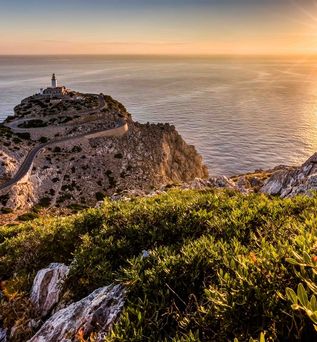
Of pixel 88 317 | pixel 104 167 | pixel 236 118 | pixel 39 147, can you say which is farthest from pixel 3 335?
pixel 236 118

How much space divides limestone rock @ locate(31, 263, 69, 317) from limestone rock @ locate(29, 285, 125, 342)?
4.31 feet

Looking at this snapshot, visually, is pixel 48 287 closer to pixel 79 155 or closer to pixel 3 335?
pixel 3 335

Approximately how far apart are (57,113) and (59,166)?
23374 millimetres

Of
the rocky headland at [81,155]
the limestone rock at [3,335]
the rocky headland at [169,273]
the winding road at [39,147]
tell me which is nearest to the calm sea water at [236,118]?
the rocky headland at [81,155]

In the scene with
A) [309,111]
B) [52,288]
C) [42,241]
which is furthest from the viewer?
[309,111]

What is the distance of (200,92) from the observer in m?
186

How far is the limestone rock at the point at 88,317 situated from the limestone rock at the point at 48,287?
4.31ft

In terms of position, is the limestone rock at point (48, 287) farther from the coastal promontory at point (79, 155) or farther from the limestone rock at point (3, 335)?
the coastal promontory at point (79, 155)

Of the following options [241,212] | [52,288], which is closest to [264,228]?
[241,212]

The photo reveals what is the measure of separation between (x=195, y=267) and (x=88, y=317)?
7.42 feet

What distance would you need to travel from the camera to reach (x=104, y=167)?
60375 mm

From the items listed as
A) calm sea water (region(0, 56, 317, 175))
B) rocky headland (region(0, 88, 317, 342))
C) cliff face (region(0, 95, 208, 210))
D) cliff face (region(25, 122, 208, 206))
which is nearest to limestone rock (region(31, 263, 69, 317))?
rocky headland (region(0, 88, 317, 342))

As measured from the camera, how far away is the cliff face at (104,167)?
160ft

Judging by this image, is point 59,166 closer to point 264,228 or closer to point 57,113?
point 57,113
